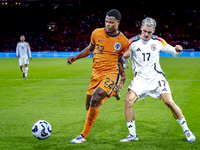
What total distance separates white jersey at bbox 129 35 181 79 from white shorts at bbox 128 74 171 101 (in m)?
0.08

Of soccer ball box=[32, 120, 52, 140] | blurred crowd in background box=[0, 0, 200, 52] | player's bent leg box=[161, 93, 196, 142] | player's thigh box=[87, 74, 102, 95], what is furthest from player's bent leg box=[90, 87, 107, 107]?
blurred crowd in background box=[0, 0, 200, 52]

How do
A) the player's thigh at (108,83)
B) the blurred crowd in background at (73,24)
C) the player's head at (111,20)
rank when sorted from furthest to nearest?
1. the blurred crowd in background at (73,24)
2. the player's head at (111,20)
3. the player's thigh at (108,83)

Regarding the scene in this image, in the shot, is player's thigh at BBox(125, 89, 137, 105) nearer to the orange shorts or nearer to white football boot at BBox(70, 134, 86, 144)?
the orange shorts

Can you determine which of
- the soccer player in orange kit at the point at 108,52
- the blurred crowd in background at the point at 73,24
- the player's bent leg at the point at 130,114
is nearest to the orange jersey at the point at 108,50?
the soccer player in orange kit at the point at 108,52

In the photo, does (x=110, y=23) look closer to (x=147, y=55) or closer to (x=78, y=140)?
(x=147, y=55)

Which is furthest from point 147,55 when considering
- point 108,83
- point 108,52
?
point 108,83

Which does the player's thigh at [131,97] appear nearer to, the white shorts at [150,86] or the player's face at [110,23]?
the white shorts at [150,86]

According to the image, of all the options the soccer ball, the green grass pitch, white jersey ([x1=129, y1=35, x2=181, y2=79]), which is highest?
white jersey ([x1=129, y1=35, x2=181, y2=79])

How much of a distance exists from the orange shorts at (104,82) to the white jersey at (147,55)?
1.37ft

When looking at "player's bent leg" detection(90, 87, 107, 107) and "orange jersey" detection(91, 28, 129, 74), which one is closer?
"player's bent leg" detection(90, 87, 107, 107)

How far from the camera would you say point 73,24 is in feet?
136

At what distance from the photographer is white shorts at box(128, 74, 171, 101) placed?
172 inches

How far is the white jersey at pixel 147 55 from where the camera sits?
4.45 meters

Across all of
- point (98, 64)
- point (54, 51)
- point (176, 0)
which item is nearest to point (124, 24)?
point (176, 0)
